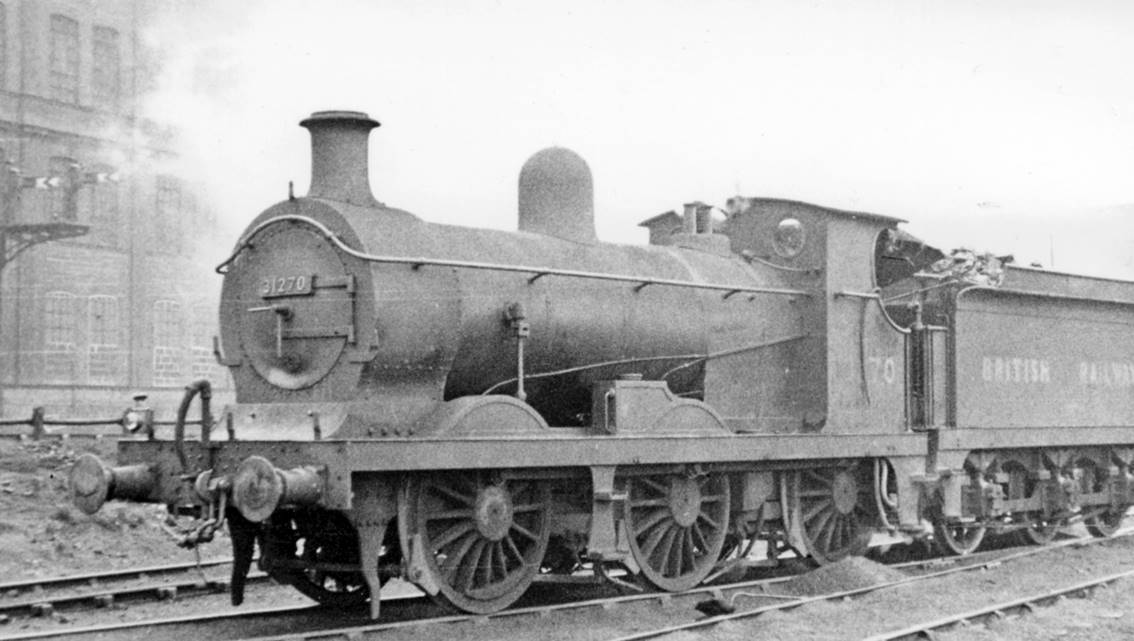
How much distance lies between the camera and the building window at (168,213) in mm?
28281

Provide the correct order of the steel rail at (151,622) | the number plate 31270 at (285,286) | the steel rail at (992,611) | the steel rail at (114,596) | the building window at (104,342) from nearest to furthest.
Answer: the steel rail at (151,622), the steel rail at (992,611), the number plate 31270 at (285,286), the steel rail at (114,596), the building window at (104,342)

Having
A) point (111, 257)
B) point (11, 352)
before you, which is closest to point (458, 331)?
point (11, 352)

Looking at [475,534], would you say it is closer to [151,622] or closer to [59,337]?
[151,622]

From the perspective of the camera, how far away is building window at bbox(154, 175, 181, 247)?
2828 centimetres

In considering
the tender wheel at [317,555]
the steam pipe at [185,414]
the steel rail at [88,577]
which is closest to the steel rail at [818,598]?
the tender wheel at [317,555]

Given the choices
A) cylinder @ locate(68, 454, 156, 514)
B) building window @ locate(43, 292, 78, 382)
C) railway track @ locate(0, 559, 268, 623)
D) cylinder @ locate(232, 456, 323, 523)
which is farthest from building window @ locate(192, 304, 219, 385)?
cylinder @ locate(232, 456, 323, 523)

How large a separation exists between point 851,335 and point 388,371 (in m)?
5.07

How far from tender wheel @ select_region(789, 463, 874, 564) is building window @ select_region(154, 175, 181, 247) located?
20.6 meters

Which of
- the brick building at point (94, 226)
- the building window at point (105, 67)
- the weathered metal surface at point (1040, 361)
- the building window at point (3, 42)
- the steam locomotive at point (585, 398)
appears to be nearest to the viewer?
the steam locomotive at point (585, 398)

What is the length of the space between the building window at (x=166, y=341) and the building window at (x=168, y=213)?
1.51m

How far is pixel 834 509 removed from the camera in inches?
448

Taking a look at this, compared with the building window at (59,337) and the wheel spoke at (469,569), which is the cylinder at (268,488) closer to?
the wheel spoke at (469,569)

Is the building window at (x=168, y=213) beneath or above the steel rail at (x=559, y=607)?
above

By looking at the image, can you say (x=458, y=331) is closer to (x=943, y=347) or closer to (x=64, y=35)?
(x=943, y=347)
